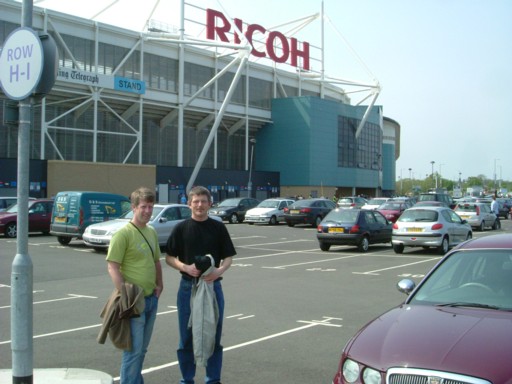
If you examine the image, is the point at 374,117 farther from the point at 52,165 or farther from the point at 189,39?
the point at 52,165

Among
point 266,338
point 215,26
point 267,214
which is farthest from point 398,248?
point 215,26

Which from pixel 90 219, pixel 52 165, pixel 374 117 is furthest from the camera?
pixel 374 117

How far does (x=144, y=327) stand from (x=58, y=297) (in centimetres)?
638

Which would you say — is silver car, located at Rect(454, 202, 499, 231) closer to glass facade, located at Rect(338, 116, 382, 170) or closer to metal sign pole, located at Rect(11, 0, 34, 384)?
metal sign pole, located at Rect(11, 0, 34, 384)

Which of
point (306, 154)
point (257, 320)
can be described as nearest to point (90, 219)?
point (257, 320)

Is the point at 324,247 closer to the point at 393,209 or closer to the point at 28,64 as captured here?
the point at 393,209

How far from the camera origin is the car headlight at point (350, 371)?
4129mm

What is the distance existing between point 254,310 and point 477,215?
2573 cm

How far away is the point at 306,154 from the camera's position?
62.5 metres

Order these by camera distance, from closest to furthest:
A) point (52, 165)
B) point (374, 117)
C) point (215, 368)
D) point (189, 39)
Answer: point (215, 368) < point (52, 165) < point (189, 39) < point (374, 117)

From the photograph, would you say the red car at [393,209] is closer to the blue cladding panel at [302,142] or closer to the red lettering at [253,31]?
the red lettering at [253,31]

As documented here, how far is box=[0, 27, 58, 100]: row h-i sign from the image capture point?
484 centimetres

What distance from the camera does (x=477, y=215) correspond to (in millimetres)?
32188

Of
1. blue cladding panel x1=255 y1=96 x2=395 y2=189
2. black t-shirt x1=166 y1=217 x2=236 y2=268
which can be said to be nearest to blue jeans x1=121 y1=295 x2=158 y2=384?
black t-shirt x1=166 y1=217 x2=236 y2=268
